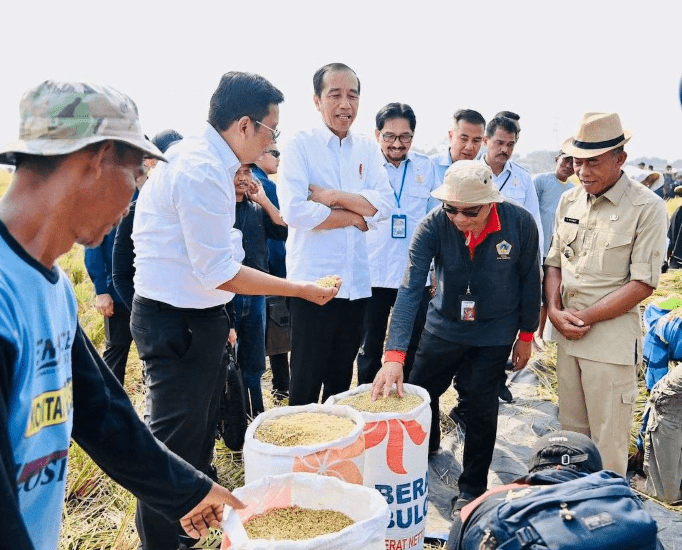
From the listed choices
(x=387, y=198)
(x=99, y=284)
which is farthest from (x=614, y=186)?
(x=99, y=284)

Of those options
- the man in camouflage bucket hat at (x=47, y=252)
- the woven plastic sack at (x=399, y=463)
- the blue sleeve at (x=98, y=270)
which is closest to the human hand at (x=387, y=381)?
the woven plastic sack at (x=399, y=463)

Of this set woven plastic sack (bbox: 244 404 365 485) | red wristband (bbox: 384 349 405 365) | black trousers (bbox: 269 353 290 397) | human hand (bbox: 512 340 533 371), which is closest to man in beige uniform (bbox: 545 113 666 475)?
human hand (bbox: 512 340 533 371)

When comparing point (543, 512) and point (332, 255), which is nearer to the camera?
point (543, 512)

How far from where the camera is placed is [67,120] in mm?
1089

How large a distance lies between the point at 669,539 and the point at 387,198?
2.24 metres

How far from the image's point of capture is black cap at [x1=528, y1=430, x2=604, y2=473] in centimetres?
195

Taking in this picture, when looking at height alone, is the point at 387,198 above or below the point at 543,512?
above

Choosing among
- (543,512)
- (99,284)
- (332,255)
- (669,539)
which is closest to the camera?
(543,512)

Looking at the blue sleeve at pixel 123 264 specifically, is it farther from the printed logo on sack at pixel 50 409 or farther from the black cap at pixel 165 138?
the printed logo on sack at pixel 50 409

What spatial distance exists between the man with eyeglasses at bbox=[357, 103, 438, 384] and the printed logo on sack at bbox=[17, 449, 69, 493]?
2.78 m

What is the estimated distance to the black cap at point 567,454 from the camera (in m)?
1.95

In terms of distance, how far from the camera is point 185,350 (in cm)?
233

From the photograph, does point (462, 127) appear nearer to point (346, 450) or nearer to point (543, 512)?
point (346, 450)

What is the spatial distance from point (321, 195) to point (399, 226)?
1.02 meters
